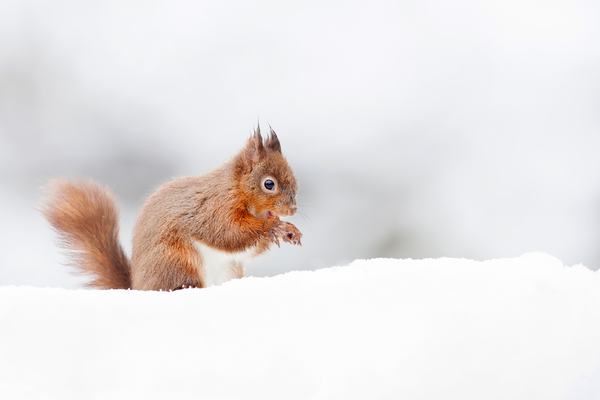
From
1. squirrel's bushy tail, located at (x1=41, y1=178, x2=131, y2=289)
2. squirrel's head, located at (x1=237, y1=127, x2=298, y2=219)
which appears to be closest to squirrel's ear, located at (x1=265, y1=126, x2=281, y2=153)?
squirrel's head, located at (x1=237, y1=127, x2=298, y2=219)

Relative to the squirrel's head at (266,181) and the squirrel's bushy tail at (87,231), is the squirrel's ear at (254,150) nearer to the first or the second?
the squirrel's head at (266,181)

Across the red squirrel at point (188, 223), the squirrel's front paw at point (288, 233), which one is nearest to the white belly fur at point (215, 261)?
the red squirrel at point (188, 223)

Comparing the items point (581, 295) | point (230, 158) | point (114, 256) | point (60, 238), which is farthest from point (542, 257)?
point (60, 238)

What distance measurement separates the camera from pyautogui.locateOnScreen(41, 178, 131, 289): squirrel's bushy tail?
53.9 inches

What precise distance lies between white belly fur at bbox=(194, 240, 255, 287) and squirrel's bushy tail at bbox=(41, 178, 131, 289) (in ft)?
0.87

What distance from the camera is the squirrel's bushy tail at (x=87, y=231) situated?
4.50ft

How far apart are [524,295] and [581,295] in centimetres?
7

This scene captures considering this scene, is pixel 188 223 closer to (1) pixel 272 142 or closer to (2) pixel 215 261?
(2) pixel 215 261

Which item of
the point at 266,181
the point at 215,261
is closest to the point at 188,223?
the point at 215,261

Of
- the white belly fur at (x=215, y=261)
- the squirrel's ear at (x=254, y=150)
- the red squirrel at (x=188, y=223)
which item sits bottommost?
the white belly fur at (x=215, y=261)

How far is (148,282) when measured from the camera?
3.88ft

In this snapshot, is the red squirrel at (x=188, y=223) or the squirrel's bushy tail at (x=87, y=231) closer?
the red squirrel at (x=188, y=223)

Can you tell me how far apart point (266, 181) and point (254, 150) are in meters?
0.11

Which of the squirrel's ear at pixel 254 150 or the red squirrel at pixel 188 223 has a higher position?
the squirrel's ear at pixel 254 150
